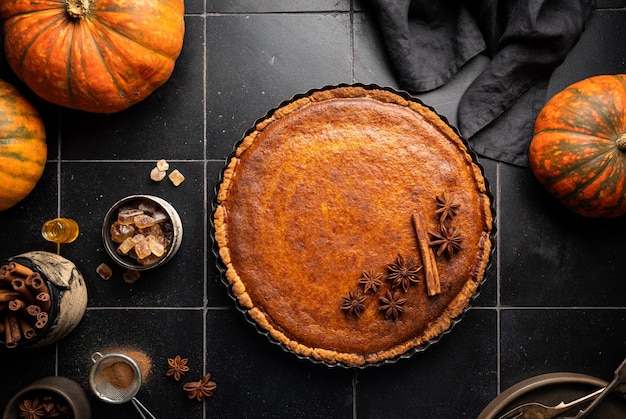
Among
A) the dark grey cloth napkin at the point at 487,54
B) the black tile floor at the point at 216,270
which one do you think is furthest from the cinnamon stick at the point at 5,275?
the dark grey cloth napkin at the point at 487,54

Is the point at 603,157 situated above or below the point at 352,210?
above

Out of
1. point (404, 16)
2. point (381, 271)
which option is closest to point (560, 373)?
point (381, 271)

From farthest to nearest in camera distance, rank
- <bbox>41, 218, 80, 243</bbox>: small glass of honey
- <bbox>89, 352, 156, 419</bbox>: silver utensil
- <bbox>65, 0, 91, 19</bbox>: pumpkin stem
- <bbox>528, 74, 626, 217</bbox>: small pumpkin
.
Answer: <bbox>41, 218, 80, 243</bbox>: small glass of honey, <bbox>89, 352, 156, 419</bbox>: silver utensil, <bbox>528, 74, 626, 217</bbox>: small pumpkin, <bbox>65, 0, 91, 19</bbox>: pumpkin stem

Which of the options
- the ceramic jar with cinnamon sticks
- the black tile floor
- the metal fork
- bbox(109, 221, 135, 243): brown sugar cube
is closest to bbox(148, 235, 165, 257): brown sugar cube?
bbox(109, 221, 135, 243): brown sugar cube

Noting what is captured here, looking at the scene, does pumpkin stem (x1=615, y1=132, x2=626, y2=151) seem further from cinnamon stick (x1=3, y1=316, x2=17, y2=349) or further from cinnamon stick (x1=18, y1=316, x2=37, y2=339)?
cinnamon stick (x1=3, y1=316, x2=17, y2=349)

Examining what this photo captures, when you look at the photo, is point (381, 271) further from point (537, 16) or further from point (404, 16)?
point (537, 16)

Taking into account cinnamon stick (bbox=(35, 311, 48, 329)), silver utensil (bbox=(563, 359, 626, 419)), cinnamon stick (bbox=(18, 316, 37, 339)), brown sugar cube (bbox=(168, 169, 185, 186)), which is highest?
brown sugar cube (bbox=(168, 169, 185, 186))

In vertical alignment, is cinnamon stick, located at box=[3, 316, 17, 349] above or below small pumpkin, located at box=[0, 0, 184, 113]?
below

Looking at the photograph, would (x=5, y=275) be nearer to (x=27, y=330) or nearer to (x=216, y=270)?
(x=27, y=330)
